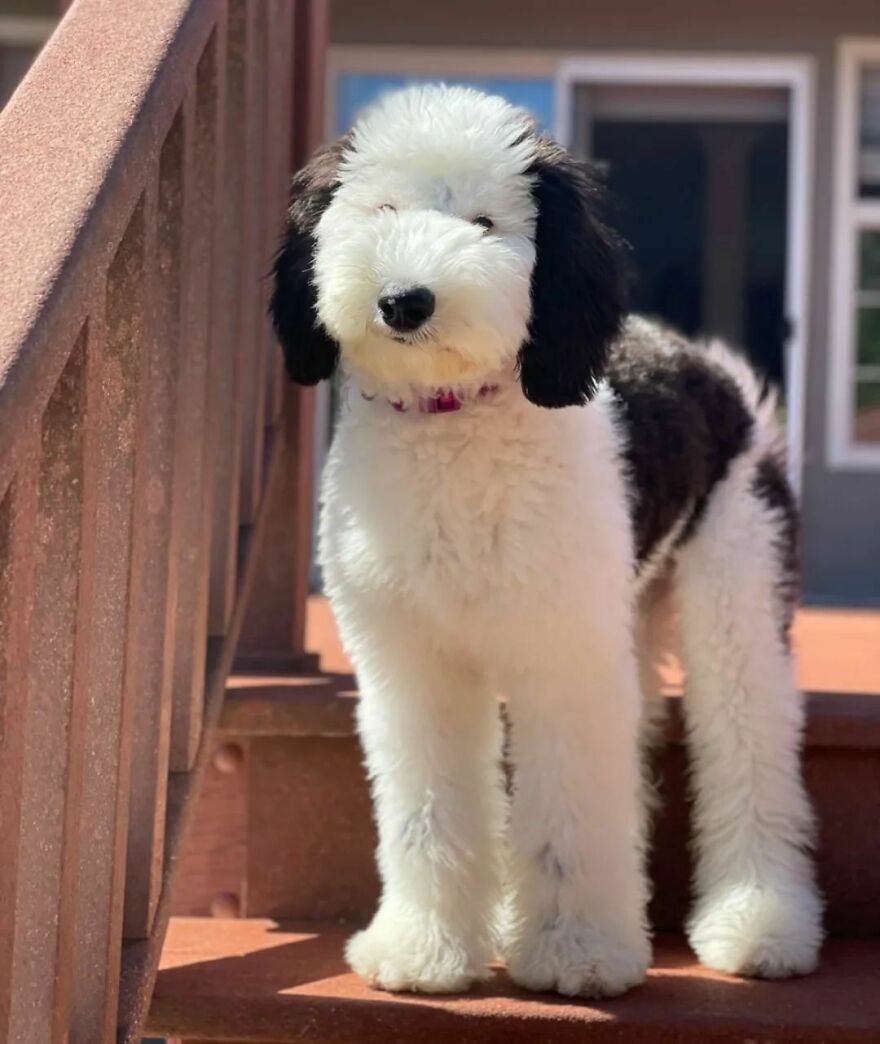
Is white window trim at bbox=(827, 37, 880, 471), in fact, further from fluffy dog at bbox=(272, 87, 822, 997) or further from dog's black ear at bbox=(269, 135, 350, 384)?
dog's black ear at bbox=(269, 135, 350, 384)

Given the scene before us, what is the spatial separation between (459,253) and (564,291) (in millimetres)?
207

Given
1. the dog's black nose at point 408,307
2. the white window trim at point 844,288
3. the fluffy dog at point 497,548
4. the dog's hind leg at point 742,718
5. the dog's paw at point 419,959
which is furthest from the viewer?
the white window trim at point 844,288

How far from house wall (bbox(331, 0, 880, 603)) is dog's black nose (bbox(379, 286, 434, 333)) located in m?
5.87

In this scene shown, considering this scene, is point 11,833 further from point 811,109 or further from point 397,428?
point 811,109

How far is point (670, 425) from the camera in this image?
2.99m

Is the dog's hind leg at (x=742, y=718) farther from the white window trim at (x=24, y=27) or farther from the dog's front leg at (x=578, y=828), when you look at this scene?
the white window trim at (x=24, y=27)

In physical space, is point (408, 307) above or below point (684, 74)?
below

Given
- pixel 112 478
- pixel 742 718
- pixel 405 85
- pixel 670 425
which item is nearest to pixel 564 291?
pixel 670 425

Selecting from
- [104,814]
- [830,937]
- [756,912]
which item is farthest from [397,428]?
[830,937]

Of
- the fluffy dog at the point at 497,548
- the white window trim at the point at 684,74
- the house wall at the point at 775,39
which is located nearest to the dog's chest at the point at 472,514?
the fluffy dog at the point at 497,548

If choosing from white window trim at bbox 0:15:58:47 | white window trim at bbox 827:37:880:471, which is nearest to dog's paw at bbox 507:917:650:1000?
white window trim at bbox 827:37:880:471

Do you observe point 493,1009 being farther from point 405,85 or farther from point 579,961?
point 405,85

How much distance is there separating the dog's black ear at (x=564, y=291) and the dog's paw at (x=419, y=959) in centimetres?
89

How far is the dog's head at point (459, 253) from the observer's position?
235 centimetres
